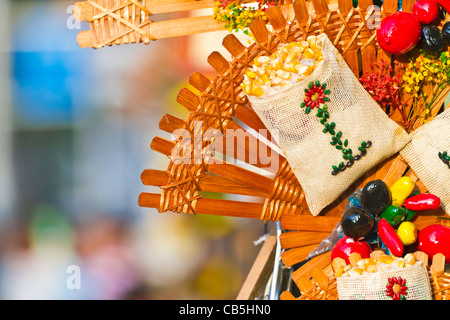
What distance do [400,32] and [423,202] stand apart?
0.35 m

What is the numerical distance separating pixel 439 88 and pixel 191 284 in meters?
1.23

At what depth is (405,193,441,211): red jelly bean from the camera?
3.17 feet

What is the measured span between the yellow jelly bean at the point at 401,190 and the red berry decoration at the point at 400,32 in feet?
0.90

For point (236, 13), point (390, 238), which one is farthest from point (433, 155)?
point (236, 13)

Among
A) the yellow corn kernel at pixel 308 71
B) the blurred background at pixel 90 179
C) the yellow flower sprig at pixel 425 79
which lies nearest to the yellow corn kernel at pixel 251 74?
the yellow corn kernel at pixel 308 71

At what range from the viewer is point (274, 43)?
1031 mm

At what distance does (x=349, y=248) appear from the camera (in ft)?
3.22

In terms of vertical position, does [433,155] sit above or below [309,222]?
above

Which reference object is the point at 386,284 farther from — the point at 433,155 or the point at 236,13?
the point at 236,13

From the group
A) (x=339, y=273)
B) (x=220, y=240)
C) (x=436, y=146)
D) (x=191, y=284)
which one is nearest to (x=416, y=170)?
(x=436, y=146)

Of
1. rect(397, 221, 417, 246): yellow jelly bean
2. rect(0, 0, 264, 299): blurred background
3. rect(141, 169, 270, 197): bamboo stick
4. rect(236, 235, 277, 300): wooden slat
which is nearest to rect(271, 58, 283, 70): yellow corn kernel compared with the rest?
rect(141, 169, 270, 197): bamboo stick

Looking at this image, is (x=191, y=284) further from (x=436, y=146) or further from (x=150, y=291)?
(x=436, y=146)

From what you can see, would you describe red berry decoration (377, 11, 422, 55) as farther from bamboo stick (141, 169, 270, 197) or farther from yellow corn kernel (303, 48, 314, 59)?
bamboo stick (141, 169, 270, 197)

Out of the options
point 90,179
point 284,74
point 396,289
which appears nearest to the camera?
point 396,289
